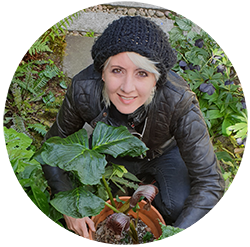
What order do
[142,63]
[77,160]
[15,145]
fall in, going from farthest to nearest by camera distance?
1. [15,145]
2. [142,63]
3. [77,160]

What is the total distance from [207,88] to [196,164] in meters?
1.41

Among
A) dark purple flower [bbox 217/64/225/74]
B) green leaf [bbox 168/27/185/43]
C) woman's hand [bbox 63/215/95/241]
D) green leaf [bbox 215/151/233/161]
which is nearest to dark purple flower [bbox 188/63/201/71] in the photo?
dark purple flower [bbox 217/64/225/74]

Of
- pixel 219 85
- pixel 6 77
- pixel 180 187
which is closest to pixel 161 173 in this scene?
pixel 180 187

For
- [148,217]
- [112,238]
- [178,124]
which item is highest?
[178,124]

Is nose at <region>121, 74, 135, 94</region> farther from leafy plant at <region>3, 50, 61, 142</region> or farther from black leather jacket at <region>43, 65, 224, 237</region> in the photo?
leafy plant at <region>3, 50, 61, 142</region>

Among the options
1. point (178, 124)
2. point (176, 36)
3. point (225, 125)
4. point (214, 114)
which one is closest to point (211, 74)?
point (214, 114)

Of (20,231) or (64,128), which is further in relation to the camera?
(64,128)

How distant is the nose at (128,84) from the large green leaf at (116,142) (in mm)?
247

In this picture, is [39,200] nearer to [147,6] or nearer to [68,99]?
[68,99]

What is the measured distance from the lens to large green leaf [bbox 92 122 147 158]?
1433 millimetres

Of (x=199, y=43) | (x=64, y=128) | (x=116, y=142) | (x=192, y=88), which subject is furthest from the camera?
(x=199, y=43)

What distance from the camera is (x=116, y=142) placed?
1.48 meters

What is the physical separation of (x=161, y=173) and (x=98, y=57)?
112 cm

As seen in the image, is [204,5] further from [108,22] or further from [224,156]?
[224,156]
